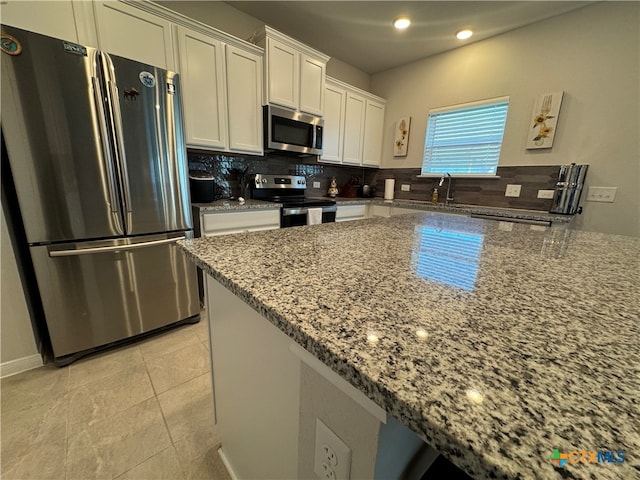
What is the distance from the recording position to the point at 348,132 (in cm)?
332

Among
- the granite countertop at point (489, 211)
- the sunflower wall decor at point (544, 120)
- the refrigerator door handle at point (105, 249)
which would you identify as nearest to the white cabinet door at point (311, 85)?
the granite countertop at point (489, 211)

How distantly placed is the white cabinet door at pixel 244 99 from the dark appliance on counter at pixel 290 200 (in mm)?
392

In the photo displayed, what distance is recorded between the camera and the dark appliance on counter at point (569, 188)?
2.21 m

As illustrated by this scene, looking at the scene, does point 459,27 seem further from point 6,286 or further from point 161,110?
point 6,286

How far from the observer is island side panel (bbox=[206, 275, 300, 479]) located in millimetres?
610

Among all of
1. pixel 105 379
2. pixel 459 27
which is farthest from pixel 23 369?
pixel 459 27

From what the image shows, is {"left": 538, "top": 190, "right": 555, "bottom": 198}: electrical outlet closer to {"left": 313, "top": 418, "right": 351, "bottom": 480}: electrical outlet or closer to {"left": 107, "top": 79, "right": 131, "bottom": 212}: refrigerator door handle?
{"left": 313, "top": 418, "right": 351, "bottom": 480}: electrical outlet

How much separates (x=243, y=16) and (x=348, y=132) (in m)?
1.60

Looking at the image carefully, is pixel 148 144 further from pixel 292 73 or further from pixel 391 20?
pixel 391 20

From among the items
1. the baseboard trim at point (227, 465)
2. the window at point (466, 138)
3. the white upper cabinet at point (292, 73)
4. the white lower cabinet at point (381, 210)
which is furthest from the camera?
the white lower cabinet at point (381, 210)

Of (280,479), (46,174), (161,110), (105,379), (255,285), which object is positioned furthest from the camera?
(161,110)

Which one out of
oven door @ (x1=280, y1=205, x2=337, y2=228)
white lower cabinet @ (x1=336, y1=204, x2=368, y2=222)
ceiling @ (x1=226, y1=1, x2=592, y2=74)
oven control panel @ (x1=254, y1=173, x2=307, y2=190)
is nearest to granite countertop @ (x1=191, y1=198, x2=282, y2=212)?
oven door @ (x1=280, y1=205, x2=337, y2=228)

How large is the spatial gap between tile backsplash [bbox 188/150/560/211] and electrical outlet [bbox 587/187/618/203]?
0.89 ft

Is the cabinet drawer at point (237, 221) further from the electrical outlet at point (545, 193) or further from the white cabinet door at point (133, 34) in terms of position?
the electrical outlet at point (545, 193)
